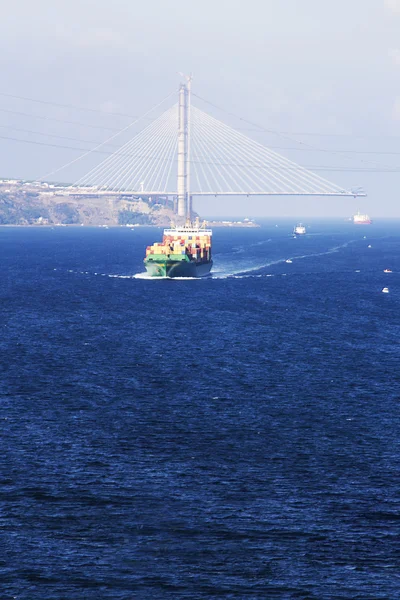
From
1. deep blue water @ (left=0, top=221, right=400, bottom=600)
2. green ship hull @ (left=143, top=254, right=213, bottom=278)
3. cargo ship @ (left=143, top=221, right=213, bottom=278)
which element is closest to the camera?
deep blue water @ (left=0, top=221, right=400, bottom=600)

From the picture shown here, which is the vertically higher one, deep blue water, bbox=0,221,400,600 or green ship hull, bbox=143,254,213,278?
green ship hull, bbox=143,254,213,278

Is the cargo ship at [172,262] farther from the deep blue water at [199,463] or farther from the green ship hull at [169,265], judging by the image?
the deep blue water at [199,463]

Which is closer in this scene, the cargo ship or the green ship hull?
the green ship hull

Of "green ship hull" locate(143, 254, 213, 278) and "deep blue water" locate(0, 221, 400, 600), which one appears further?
"green ship hull" locate(143, 254, 213, 278)

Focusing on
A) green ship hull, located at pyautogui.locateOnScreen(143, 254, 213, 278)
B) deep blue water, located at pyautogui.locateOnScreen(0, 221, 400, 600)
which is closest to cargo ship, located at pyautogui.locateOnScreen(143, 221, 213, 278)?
green ship hull, located at pyautogui.locateOnScreen(143, 254, 213, 278)

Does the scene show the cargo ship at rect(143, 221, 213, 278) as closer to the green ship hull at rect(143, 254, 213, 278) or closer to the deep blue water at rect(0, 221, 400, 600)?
the green ship hull at rect(143, 254, 213, 278)

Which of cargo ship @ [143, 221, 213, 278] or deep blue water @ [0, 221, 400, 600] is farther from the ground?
cargo ship @ [143, 221, 213, 278]

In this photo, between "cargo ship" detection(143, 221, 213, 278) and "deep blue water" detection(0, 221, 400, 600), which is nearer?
"deep blue water" detection(0, 221, 400, 600)

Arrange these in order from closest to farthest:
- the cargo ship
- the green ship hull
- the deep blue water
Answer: the deep blue water → the green ship hull → the cargo ship
